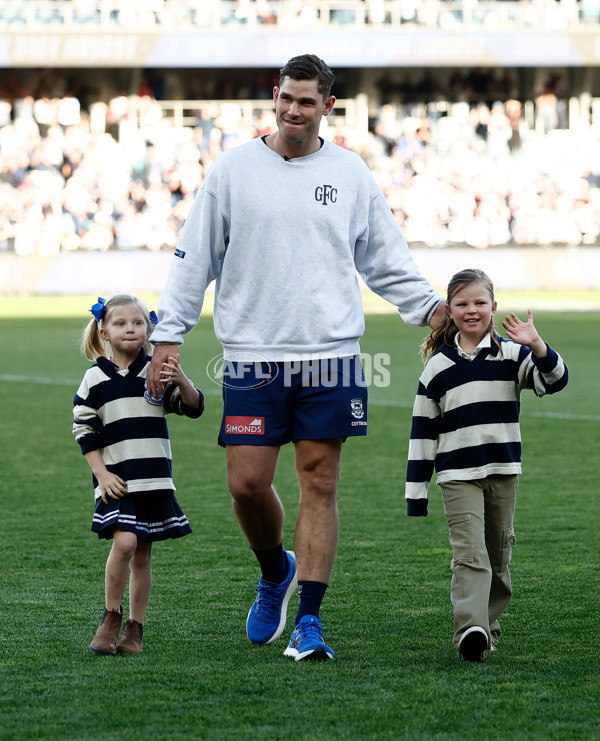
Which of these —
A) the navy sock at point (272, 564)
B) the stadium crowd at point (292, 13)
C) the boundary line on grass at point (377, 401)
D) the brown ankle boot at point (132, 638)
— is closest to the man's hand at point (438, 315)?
the navy sock at point (272, 564)

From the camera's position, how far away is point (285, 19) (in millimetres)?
29609

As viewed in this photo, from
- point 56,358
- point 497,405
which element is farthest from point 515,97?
point 497,405

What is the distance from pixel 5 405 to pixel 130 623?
26.9ft

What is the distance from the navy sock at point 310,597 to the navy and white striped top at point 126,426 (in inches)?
21.6

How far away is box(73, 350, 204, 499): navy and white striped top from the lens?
4164 mm

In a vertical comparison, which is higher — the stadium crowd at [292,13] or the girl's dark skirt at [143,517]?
the stadium crowd at [292,13]

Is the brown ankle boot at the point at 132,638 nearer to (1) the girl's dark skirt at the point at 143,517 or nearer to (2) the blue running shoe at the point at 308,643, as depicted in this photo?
(1) the girl's dark skirt at the point at 143,517

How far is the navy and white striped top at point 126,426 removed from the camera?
4.16 meters

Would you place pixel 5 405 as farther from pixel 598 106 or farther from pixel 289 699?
pixel 598 106

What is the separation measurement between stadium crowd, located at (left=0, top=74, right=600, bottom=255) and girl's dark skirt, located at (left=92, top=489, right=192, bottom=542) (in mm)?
23588

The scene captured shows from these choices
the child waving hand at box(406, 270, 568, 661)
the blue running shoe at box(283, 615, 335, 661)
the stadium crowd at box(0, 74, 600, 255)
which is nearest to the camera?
the blue running shoe at box(283, 615, 335, 661)

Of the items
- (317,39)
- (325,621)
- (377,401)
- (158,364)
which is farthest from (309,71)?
(317,39)

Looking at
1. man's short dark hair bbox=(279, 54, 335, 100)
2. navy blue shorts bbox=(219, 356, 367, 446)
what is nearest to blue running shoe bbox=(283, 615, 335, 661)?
navy blue shorts bbox=(219, 356, 367, 446)

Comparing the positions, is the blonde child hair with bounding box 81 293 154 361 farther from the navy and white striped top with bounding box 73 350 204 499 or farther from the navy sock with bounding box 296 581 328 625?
the navy sock with bounding box 296 581 328 625
